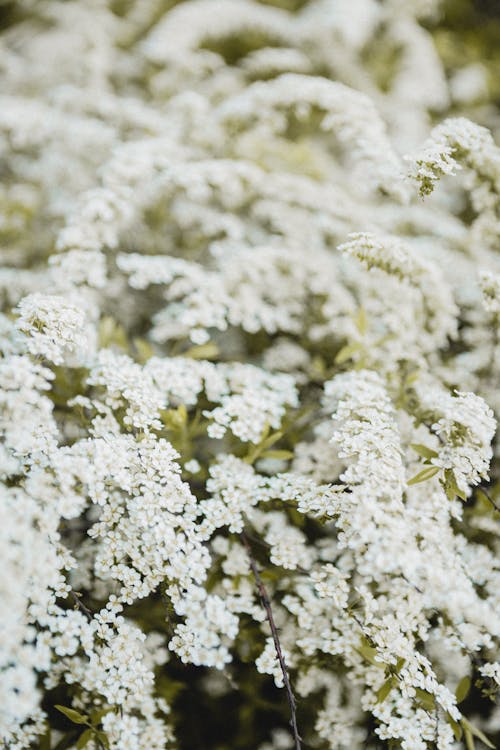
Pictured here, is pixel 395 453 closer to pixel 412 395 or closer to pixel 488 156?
pixel 412 395

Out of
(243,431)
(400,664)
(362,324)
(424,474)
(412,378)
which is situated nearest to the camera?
(400,664)

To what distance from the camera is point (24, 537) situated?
1076mm

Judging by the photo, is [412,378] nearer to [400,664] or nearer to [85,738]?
[400,664]

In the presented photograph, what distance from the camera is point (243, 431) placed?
5.50 feet

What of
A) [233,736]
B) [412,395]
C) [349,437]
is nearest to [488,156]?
[412,395]

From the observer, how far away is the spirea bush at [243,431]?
4.38 ft

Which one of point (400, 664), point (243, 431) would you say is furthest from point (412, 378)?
point (400, 664)

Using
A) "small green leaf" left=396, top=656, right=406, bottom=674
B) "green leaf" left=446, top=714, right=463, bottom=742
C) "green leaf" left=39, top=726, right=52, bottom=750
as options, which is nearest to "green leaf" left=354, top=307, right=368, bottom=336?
"small green leaf" left=396, top=656, right=406, bottom=674

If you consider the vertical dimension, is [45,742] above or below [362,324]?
below

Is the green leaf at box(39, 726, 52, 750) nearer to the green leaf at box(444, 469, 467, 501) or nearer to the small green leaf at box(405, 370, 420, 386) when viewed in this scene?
the green leaf at box(444, 469, 467, 501)

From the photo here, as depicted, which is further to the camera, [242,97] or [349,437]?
[242,97]

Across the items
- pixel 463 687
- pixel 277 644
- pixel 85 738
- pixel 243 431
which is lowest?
pixel 85 738

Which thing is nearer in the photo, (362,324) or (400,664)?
(400,664)

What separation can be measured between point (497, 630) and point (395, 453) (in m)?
0.44
